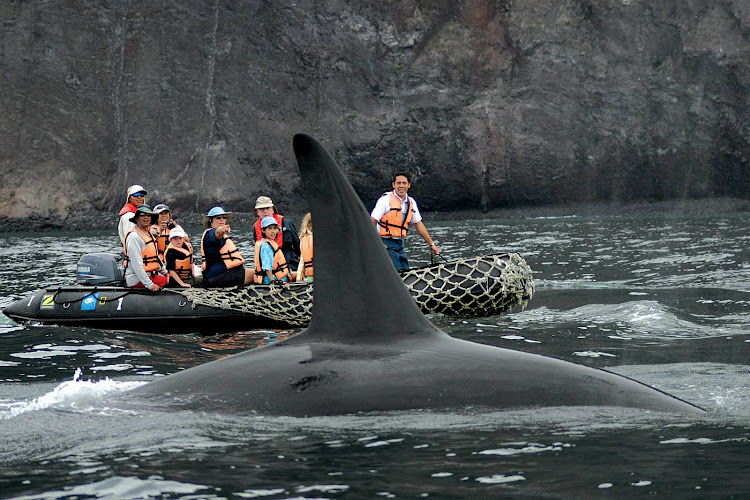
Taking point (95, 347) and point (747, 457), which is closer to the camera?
point (747, 457)

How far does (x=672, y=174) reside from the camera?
207 ft

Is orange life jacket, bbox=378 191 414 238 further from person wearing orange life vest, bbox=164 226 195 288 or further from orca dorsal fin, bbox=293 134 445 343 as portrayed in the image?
orca dorsal fin, bbox=293 134 445 343

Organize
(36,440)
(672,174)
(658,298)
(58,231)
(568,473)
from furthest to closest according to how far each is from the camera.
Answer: (672,174), (58,231), (658,298), (36,440), (568,473)

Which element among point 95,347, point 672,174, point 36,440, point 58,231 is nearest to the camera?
point 36,440

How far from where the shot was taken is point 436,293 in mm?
13547

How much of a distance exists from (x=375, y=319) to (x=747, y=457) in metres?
2.29

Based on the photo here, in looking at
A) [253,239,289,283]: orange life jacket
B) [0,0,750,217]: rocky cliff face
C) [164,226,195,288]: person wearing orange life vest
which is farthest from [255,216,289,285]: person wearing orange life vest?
[0,0,750,217]: rocky cliff face

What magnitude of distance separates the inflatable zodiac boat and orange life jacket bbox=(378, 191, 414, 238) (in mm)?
1853

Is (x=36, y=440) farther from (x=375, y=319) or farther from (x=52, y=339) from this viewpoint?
(x=52, y=339)

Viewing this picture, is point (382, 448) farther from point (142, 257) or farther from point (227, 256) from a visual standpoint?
point (227, 256)

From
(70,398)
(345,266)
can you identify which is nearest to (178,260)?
(70,398)

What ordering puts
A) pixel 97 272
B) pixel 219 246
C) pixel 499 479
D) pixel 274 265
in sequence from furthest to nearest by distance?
pixel 97 272
pixel 219 246
pixel 274 265
pixel 499 479

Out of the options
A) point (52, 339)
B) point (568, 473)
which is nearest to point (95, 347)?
point (52, 339)

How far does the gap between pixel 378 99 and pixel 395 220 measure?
4984 centimetres
